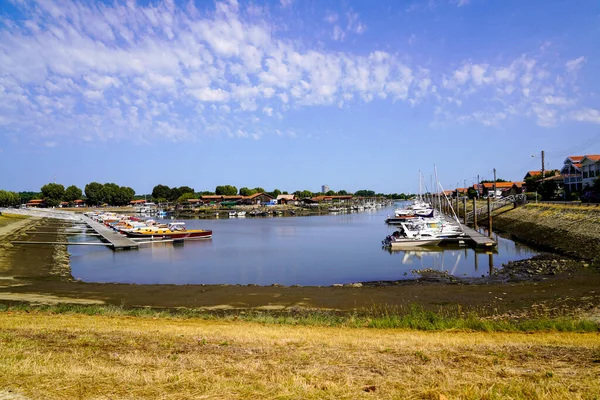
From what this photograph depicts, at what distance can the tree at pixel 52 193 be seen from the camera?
16462cm

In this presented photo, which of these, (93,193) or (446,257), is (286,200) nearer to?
(93,193)

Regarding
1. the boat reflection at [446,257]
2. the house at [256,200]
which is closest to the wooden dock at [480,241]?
the boat reflection at [446,257]

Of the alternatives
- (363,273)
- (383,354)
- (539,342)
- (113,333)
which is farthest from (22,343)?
(363,273)

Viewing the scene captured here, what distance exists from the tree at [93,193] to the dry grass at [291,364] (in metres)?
177

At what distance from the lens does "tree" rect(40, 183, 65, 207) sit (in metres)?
165

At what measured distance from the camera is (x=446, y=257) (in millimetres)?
36188

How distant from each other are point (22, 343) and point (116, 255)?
1410 inches

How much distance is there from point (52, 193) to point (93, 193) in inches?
592

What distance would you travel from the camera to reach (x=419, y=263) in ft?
110

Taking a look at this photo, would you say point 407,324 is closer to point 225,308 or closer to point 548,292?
point 225,308

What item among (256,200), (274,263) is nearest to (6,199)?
(256,200)

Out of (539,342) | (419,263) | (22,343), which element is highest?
(22,343)

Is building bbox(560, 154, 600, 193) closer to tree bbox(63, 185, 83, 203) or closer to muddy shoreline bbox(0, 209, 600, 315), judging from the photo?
muddy shoreline bbox(0, 209, 600, 315)

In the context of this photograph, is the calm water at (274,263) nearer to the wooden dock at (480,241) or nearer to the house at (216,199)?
the wooden dock at (480,241)
